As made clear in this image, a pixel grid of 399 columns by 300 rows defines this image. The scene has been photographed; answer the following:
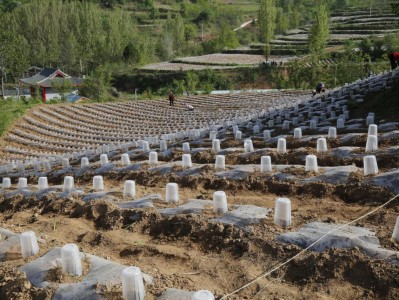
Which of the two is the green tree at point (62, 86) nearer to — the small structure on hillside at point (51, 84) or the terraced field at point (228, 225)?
the small structure on hillside at point (51, 84)

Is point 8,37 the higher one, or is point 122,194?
point 8,37

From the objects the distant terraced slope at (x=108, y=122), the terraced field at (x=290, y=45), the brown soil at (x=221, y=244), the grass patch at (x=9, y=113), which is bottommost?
the distant terraced slope at (x=108, y=122)

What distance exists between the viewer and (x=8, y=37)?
Result: 115 ft

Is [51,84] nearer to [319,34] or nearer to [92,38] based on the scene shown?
[92,38]

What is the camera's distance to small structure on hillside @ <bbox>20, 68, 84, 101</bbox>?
1259 inches

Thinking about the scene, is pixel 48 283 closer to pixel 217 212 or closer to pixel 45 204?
pixel 217 212

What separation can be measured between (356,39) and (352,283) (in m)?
43.9

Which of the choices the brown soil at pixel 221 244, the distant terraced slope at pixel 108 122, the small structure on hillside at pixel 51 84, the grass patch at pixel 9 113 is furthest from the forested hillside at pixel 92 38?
the brown soil at pixel 221 244

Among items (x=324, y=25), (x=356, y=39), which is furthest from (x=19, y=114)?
(x=356, y=39)

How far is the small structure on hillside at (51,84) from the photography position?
105 feet

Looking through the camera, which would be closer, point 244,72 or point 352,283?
point 352,283

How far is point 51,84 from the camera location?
33.8 m

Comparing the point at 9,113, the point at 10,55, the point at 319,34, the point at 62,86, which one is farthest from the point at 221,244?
the point at 10,55

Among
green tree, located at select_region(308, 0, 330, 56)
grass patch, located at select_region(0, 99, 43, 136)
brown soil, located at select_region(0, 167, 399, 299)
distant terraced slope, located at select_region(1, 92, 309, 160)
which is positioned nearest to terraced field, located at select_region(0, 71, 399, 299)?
brown soil, located at select_region(0, 167, 399, 299)
